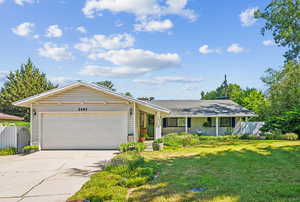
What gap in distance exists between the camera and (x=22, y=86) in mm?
36844

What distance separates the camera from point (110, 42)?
1681cm

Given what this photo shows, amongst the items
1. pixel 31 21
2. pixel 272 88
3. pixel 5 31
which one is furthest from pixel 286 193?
pixel 272 88

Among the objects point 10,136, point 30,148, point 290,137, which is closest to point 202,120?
point 290,137

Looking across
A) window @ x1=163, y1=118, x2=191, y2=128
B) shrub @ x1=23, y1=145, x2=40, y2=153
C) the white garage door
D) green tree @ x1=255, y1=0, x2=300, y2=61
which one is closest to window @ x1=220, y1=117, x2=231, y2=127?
window @ x1=163, y1=118, x2=191, y2=128

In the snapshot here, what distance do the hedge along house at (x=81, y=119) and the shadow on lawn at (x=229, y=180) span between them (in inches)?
198

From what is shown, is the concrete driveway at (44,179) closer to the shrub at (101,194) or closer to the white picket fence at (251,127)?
the shrub at (101,194)

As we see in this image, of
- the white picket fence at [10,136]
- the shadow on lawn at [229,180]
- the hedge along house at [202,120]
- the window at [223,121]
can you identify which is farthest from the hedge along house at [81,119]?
the window at [223,121]

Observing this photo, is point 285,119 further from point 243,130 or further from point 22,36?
point 22,36

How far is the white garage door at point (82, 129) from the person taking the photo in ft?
42.0

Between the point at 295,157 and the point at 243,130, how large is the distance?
1146 cm

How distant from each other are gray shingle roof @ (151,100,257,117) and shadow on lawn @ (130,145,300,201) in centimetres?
1148

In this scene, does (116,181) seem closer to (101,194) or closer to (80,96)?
(101,194)

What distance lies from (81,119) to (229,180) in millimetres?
9487

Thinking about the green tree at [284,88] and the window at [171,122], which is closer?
the green tree at [284,88]
